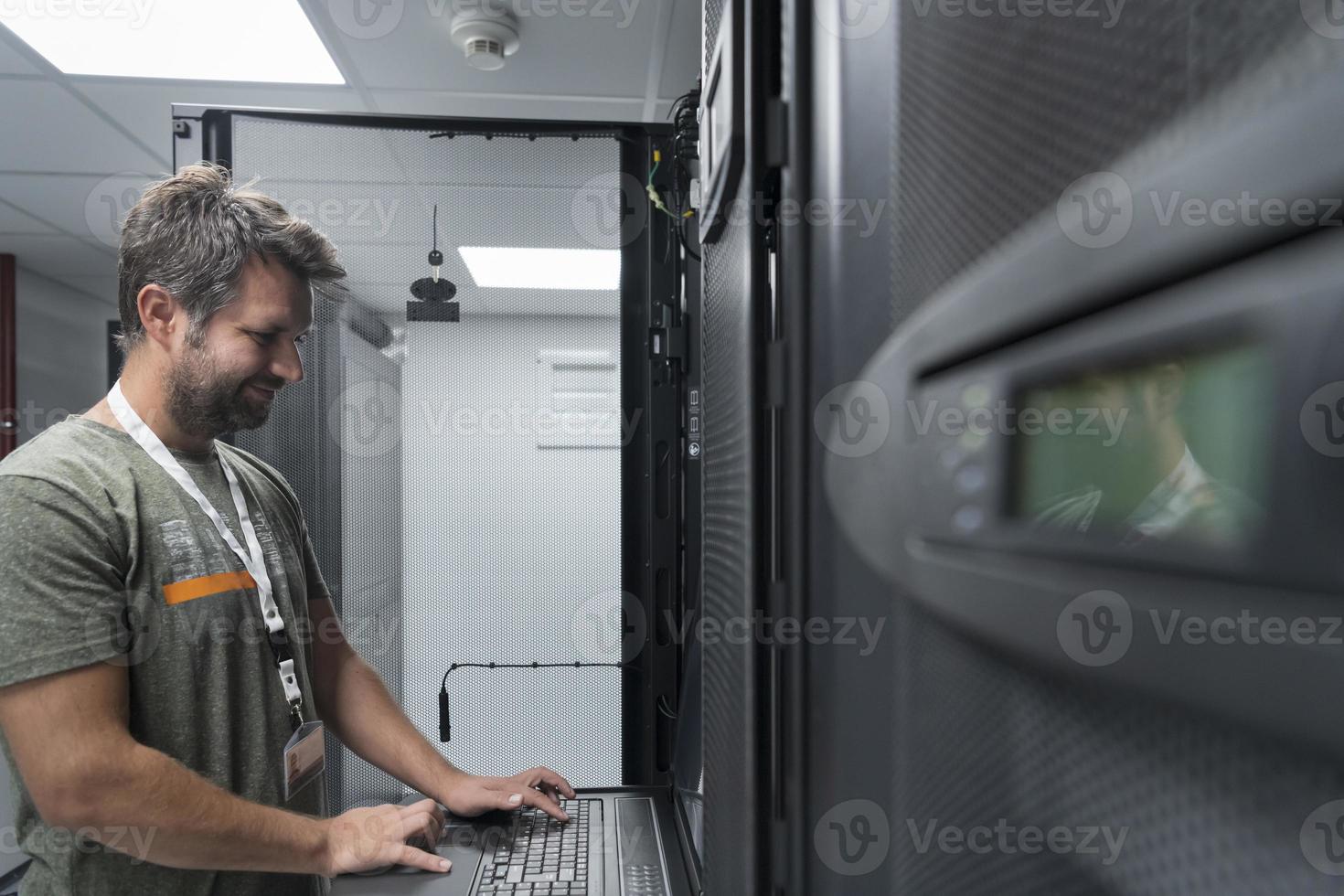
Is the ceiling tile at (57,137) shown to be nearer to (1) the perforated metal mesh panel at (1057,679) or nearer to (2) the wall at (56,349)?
(2) the wall at (56,349)

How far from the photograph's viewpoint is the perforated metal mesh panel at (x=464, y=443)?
3.73ft

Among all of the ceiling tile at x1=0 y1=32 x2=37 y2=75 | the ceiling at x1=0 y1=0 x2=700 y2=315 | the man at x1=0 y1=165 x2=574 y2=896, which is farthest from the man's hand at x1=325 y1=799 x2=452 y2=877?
the ceiling tile at x1=0 y1=32 x2=37 y2=75

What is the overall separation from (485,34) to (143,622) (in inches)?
66.7

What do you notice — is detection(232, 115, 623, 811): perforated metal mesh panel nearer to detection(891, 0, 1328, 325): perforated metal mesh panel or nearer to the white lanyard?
the white lanyard

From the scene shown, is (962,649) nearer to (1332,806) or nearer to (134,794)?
(1332,806)

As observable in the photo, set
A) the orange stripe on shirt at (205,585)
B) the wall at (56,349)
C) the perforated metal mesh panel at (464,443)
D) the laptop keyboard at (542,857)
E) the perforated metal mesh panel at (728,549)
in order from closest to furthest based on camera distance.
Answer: the perforated metal mesh panel at (728,549) < the laptop keyboard at (542,857) < the orange stripe on shirt at (205,585) < the perforated metal mesh panel at (464,443) < the wall at (56,349)

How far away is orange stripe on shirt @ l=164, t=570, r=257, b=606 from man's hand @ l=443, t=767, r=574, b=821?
0.37 meters

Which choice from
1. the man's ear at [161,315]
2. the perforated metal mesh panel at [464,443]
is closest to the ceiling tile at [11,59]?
the perforated metal mesh panel at [464,443]

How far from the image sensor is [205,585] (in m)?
0.94

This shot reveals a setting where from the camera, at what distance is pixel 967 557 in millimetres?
208

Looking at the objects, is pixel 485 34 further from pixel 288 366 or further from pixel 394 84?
pixel 288 366

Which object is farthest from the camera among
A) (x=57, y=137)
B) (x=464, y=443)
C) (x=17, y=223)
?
(x=17, y=223)

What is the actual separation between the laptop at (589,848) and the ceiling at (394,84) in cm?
161

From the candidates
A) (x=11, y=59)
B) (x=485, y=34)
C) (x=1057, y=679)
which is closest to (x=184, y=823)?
(x=1057, y=679)
